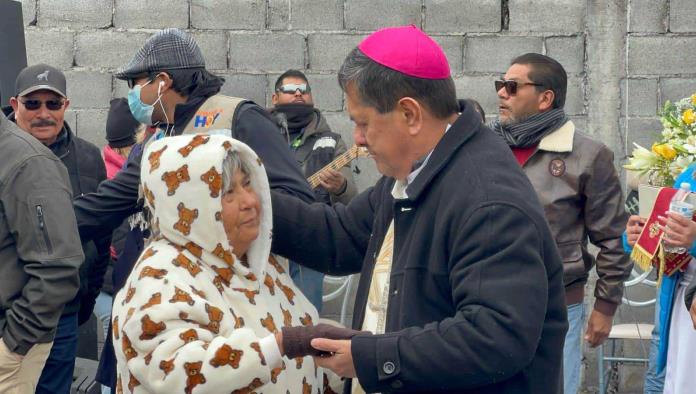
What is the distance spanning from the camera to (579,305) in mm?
5508

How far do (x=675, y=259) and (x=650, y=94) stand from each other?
96.7 inches

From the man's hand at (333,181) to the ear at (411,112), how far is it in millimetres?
3990

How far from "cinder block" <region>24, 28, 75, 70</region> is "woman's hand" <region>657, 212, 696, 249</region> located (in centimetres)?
410

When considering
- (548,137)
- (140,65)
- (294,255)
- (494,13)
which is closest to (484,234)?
(294,255)

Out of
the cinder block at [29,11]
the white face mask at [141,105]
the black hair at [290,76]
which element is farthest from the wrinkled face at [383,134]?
the cinder block at [29,11]

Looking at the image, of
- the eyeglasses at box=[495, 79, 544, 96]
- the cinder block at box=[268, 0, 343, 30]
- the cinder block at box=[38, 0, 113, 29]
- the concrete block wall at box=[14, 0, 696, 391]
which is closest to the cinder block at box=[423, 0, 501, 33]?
the concrete block wall at box=[14, 0, 696, 391]

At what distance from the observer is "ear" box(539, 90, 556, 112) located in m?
5.61

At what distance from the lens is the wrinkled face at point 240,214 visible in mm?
3250

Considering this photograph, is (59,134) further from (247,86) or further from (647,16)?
(647,16)

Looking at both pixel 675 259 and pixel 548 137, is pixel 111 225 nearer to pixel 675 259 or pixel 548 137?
pixel 548 137

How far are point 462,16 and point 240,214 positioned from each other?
4.19 meters

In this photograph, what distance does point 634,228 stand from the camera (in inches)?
198

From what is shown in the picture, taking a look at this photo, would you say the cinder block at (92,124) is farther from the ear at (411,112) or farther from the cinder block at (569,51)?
the ear at (411,112)

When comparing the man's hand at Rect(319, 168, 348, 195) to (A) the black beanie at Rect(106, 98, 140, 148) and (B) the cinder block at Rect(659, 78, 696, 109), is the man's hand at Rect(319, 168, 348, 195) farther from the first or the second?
(B) the cinder block at Rect(659, 78, 696, 109)
